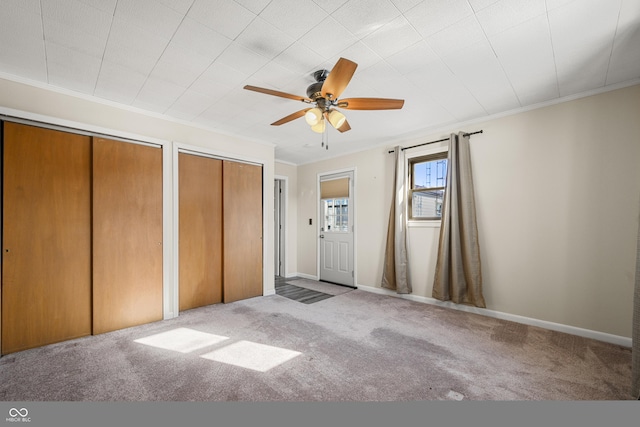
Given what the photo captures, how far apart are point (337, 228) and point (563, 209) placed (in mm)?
3424

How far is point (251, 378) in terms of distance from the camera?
2027 mm

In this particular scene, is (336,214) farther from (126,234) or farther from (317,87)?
(126,234)

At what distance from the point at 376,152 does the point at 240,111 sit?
249cm

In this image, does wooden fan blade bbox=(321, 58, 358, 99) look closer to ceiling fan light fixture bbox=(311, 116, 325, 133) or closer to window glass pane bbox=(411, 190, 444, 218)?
ceiling fan light fixture bbox=(311, 116, 325, 133)

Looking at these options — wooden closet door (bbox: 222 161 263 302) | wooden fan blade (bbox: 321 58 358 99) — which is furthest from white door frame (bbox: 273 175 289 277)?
wooden fan blade (bbox: 321 58 358 99)

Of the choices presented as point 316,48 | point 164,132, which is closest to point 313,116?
point 316,48

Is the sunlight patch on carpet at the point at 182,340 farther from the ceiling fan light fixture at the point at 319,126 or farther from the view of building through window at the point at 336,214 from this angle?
the view of building through window at the point at 336,214

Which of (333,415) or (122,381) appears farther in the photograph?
(122,381)

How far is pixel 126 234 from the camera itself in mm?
3051

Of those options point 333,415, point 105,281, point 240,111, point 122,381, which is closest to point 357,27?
point 240,111

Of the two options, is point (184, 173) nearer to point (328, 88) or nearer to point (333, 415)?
point (328, 88)

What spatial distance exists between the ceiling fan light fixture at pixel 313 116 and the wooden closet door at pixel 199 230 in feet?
7.31

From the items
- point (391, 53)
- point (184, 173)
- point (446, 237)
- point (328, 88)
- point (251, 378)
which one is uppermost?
point (391, 53)

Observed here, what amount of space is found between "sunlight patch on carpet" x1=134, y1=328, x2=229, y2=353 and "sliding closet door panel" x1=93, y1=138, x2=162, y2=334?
21.3 inches
